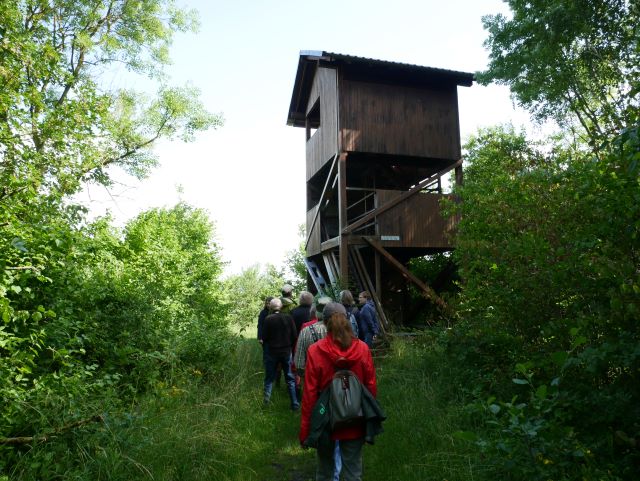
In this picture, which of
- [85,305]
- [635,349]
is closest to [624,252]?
[635,349]

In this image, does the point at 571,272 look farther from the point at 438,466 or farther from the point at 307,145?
the point at 307,145

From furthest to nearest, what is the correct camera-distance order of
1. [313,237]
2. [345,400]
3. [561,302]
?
[313,237]
[561,302]
[345,400]

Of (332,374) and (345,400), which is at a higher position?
(332,374)

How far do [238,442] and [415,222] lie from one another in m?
9.21

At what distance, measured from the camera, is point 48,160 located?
556cm

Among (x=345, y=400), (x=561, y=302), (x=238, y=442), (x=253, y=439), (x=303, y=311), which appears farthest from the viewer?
(x=303, y=311)

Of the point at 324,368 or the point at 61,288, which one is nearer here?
the point at 324,368

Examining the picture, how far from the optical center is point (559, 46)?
12422 millimetres

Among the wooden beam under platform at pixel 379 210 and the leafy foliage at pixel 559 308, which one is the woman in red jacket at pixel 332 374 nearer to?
the leafy foliage at pixel 559 308

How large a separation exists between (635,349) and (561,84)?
1311 cm

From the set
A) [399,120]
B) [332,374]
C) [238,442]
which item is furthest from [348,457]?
[399,120]

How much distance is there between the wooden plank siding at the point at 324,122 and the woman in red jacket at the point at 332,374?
10.2 metres

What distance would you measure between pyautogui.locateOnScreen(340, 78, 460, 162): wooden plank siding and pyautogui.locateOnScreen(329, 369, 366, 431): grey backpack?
10.2 m

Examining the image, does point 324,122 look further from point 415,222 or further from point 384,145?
point 415,222
